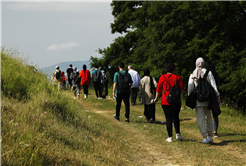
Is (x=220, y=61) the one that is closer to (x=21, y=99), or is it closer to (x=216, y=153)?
(x=216, y=153)

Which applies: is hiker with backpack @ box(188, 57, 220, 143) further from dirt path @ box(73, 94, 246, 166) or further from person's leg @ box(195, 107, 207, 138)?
dirt path @ box(73, 94, 246, 166)

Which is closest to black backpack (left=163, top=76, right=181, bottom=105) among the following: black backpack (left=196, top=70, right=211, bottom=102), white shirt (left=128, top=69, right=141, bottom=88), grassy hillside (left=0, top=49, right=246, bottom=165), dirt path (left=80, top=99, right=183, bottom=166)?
black backpack (left=196, top=70, right=211, bottom=102)

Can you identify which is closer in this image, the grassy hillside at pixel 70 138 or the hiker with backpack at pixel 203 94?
the grassy hillside at pixel 70 138

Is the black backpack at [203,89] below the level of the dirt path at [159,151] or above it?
above

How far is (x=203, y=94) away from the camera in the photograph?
6168 mm

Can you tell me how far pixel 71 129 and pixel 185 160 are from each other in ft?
9.17

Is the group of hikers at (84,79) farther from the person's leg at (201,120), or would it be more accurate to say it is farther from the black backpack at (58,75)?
the person's leg at (201,120)

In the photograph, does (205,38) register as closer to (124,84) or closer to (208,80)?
(124,84)

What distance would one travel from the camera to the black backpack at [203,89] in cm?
615

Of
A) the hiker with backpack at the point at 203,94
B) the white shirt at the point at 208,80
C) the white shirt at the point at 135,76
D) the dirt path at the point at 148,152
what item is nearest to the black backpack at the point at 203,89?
the hiker with backpack at the point at 203,94

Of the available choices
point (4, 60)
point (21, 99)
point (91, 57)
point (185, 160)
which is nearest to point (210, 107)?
point (185, 160)

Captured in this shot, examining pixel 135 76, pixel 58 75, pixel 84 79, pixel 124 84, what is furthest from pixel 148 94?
pixel 58 75

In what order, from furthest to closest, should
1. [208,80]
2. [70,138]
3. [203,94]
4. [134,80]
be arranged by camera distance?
[134,80] → [208,80] → [203,94] → [70,138]

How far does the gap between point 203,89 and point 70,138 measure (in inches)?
140
